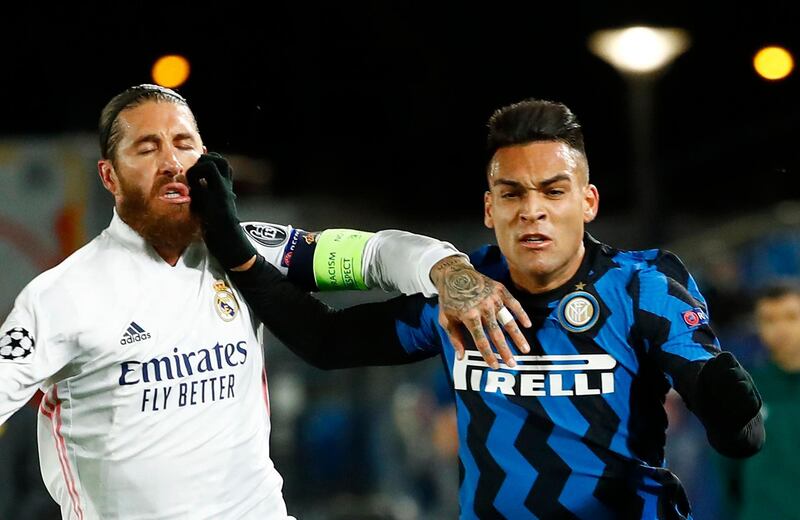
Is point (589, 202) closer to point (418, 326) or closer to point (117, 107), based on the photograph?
point (418, 326)

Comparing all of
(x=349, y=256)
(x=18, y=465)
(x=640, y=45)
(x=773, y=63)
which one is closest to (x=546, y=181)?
(x=349, y=256)

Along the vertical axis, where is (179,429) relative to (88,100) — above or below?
below

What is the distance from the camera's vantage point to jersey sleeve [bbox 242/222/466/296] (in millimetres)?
2393

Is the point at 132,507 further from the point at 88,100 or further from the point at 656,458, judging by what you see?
the point at 88,100

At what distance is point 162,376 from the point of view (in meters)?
2.32

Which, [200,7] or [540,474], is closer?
[540,474]

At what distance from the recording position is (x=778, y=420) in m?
4.07

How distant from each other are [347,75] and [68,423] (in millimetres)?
6681

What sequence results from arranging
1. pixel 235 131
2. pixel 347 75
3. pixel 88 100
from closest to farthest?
pixel 88 100
pixel 235 131
pixel 347 75

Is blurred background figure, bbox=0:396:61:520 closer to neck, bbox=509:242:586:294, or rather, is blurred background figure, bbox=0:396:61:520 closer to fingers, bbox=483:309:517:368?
neck, bbox=509:242:586:294

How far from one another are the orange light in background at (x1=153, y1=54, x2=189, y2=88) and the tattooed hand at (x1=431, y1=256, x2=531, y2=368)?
19.5 feet

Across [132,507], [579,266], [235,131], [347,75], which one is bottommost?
[132,507]

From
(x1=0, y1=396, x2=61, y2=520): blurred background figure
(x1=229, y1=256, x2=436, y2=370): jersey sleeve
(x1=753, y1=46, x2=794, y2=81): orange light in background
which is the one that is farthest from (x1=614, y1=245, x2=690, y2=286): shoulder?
(x1=753, y1=46, x2=794, y2=81): orange light in background

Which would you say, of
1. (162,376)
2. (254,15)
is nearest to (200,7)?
(254,15)
